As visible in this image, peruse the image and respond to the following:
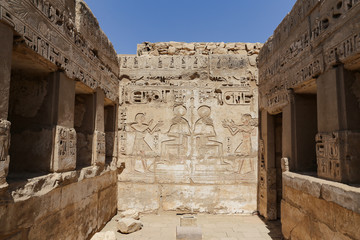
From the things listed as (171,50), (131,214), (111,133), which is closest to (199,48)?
(171,50)

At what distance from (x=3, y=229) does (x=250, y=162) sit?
15.0 feet

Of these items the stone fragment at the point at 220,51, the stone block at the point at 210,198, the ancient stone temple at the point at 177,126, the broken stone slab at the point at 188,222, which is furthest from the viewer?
the stone fragment at the point at 220,51

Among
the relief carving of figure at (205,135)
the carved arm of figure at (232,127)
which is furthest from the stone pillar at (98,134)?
the carved arm of figure at (232,127)

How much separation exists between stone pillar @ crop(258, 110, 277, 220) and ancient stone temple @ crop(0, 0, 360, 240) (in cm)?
2

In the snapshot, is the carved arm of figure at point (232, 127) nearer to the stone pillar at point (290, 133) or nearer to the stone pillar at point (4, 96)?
the stone pillar at point (290, 133)

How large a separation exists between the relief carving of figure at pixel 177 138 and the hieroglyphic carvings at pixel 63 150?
8.26ft

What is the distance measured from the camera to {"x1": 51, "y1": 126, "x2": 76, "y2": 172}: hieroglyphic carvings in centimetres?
305

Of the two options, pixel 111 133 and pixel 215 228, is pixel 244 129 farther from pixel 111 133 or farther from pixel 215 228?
pixel 111 133

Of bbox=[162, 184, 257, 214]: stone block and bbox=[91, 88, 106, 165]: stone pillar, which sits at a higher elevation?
bbox=[91, 88, 106, 165]: stone pillar

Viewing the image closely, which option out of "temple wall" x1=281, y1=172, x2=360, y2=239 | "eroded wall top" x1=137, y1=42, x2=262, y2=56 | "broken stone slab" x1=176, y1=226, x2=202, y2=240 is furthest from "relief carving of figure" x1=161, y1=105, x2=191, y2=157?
"temple wall" x1=281, y1=172, x2=360, y2=239

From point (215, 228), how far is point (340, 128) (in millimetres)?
2820

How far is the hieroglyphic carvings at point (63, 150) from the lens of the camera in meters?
3.05

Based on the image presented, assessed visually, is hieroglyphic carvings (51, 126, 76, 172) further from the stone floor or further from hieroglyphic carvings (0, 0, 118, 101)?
the stone floor

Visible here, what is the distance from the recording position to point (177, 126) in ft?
18.8
